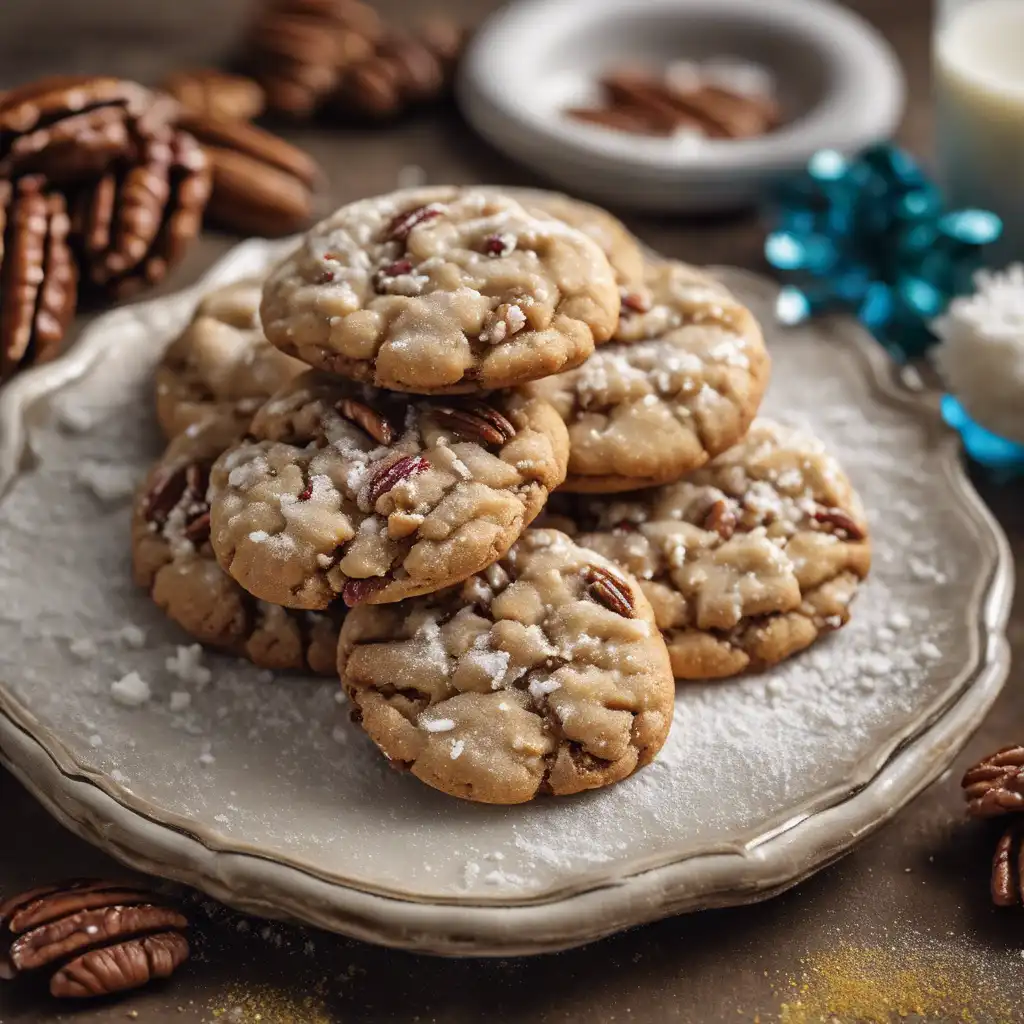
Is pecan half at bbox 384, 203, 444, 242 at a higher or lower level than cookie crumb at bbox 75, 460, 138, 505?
higher

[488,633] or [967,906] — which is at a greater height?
[488,633]

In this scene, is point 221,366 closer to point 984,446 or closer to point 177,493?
point 177,493

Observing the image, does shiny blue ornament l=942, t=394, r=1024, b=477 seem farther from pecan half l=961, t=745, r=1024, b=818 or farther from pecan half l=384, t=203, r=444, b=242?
pecan half l=384, t=203, r=444, b=242

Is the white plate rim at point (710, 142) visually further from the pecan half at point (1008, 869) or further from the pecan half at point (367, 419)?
the pecan half at point (1008, 869)

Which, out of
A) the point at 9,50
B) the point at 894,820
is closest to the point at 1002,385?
the point at 894,820

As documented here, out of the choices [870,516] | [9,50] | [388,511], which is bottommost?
[9,50]

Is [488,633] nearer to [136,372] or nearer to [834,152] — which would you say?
[136,372]

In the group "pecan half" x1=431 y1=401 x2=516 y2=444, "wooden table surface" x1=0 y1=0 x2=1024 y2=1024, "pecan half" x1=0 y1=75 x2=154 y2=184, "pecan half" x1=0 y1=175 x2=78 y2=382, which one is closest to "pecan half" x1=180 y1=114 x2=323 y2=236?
"pecan half" x1=0 y1=75 x2=154 y2=184
